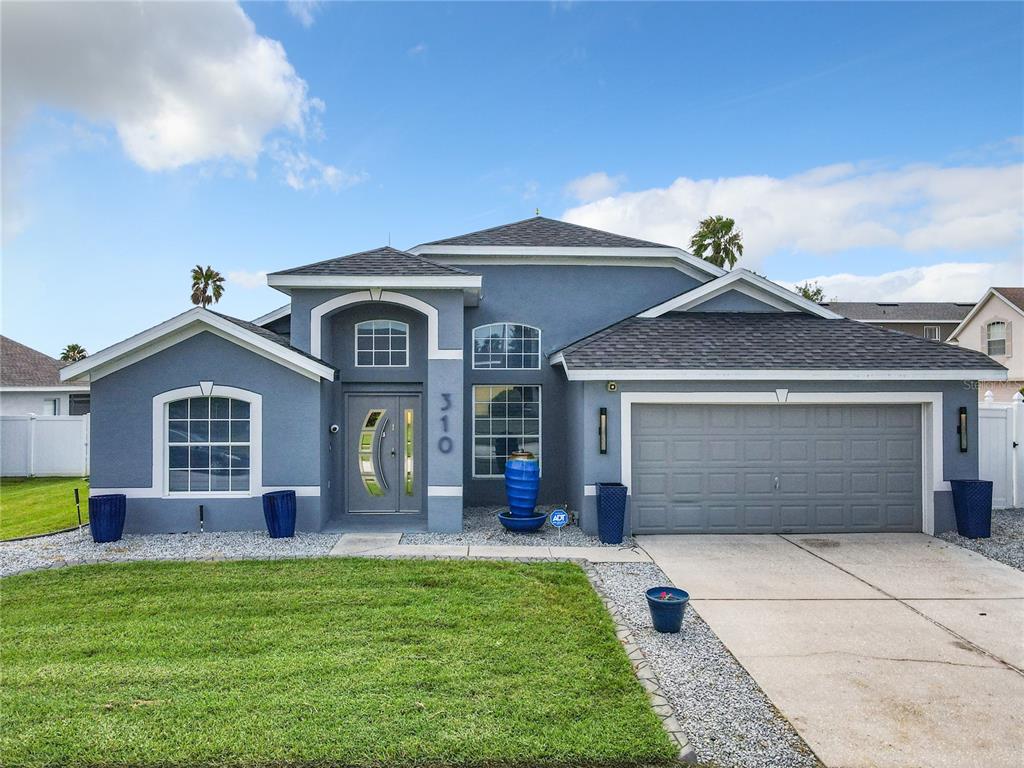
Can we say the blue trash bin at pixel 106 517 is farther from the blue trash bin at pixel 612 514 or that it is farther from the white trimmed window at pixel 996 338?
the white trimmed window at pixel 996 338

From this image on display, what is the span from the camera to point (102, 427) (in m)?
9.25

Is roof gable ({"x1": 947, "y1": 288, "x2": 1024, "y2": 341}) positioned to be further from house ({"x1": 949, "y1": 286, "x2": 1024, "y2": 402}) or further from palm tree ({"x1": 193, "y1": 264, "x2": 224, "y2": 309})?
palm tree ({"x1": 193, "y1": 264, "x2": 224, "y2": 309})

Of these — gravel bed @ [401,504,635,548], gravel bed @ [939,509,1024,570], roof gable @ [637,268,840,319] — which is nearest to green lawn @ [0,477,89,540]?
gravel bed @ [401,504,635,548]

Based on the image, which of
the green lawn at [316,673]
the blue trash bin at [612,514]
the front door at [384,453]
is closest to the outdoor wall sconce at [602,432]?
the blue trash bin at [612,514]

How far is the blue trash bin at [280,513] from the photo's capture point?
29.4 feet

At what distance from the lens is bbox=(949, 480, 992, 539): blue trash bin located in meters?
9.14

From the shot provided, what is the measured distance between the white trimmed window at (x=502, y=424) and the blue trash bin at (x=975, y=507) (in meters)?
7.19

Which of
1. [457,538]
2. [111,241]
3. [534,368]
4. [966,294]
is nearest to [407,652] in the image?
[457,538]

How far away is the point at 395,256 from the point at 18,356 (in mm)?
20561

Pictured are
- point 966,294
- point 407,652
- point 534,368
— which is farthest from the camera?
point 966,294

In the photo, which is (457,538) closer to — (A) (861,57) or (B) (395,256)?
(B) (395,256)

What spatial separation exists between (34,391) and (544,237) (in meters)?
19.3

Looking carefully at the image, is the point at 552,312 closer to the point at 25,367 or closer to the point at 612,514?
the point at 612,514

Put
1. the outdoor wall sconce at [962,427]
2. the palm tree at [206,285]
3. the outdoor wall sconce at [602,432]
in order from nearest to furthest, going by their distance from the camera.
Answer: the outdoor wall sconce at [602,432] → the outdoor wall sconce at [962,427] → the palm tree at [206,285]
